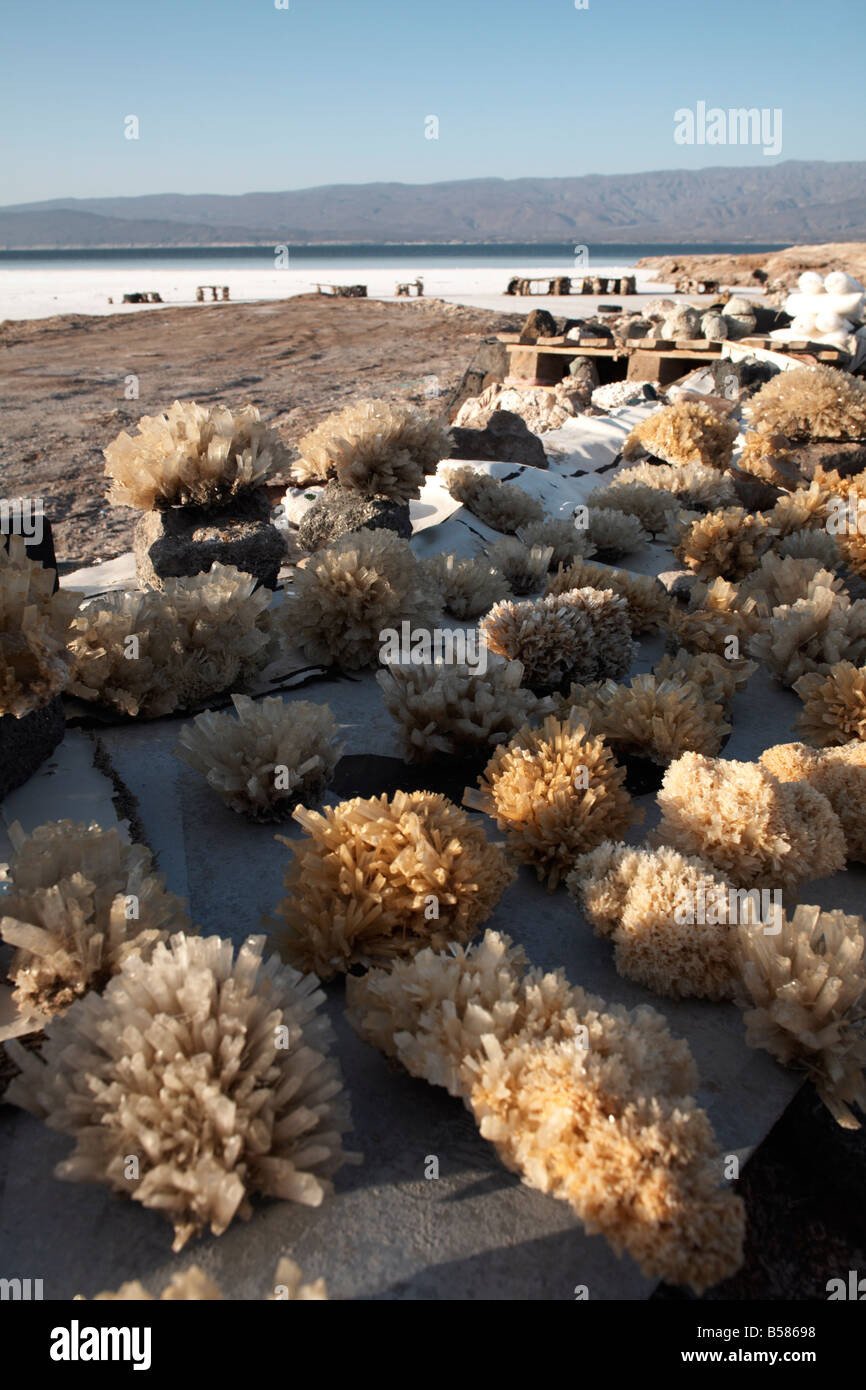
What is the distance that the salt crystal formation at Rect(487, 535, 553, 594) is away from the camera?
15.5 feet

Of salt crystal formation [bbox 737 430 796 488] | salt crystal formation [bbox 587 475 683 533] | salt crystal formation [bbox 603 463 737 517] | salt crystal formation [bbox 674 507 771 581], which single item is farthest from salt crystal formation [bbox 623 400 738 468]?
salt crystal formation [bbox 674 507 771 581]

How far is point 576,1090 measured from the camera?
4.99 feet

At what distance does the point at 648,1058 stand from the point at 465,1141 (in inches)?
16.0

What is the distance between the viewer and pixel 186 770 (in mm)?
3129

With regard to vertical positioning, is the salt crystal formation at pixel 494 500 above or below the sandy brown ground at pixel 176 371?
below

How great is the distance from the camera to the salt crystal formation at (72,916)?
1849 millimetres

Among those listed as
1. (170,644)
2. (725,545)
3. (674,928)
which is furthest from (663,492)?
(674,928)

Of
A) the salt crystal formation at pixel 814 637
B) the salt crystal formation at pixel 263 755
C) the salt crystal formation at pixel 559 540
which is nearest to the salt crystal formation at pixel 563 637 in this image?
the salt crystal formation at pixel 814 637

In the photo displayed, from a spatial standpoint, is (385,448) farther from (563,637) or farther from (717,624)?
(717,624)

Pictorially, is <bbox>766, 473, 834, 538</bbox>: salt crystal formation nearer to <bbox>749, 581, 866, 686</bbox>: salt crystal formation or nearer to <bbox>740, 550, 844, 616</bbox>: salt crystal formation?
<bbox>740, 550, 844, 616</bbox>: salt crystal formation

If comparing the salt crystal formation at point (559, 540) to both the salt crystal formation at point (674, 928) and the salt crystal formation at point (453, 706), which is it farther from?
the salt crystal formation at point (674, 928)

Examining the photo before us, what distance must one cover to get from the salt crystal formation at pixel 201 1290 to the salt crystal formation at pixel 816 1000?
1.07m

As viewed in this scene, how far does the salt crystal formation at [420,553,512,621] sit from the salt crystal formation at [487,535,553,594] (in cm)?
27

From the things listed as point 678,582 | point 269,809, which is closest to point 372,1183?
point 269,809
